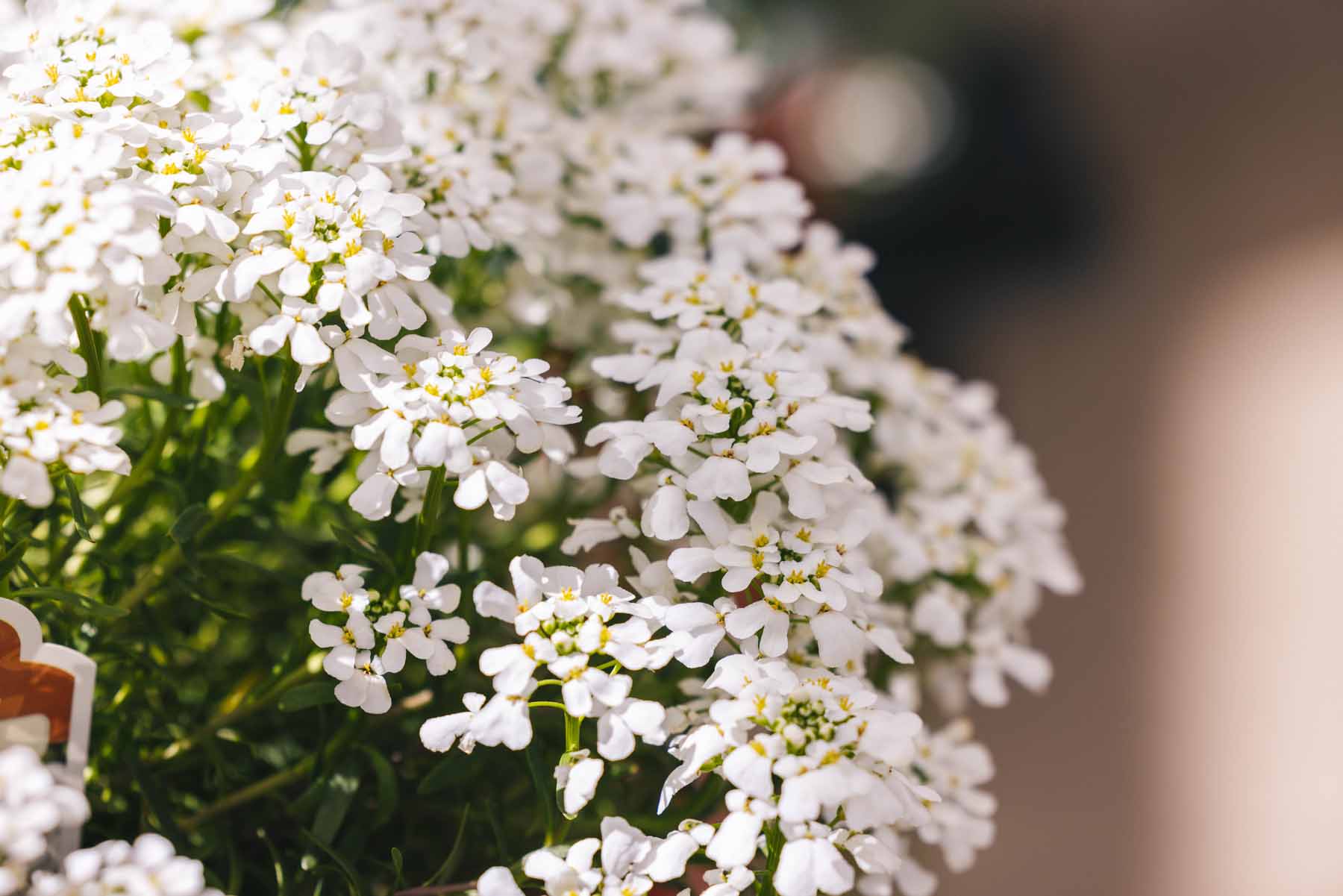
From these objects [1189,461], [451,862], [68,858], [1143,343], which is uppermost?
[1143,343]

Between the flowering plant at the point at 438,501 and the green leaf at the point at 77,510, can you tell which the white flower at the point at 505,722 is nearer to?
the flowering plant at the point at 438,501

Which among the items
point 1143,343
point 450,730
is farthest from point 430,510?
point 1143,343

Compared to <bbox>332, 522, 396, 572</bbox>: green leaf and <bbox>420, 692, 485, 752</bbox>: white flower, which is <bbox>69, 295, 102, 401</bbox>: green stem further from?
<bbox>420, 692, 485, 752</bbox>: white flower

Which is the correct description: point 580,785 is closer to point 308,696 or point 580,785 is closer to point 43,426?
point 308,696

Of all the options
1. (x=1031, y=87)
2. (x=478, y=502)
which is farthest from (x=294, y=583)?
(x=1031, y=87)

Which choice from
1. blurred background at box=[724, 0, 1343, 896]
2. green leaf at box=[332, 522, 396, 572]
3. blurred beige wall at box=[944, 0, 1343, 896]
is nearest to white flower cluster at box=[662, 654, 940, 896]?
green leaf at box=[332, 522, 396, 572]

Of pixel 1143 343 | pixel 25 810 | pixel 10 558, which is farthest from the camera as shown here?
pixel 1143 343

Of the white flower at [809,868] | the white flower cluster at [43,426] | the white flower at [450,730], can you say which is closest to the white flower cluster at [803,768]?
the white flower at [809,868]
